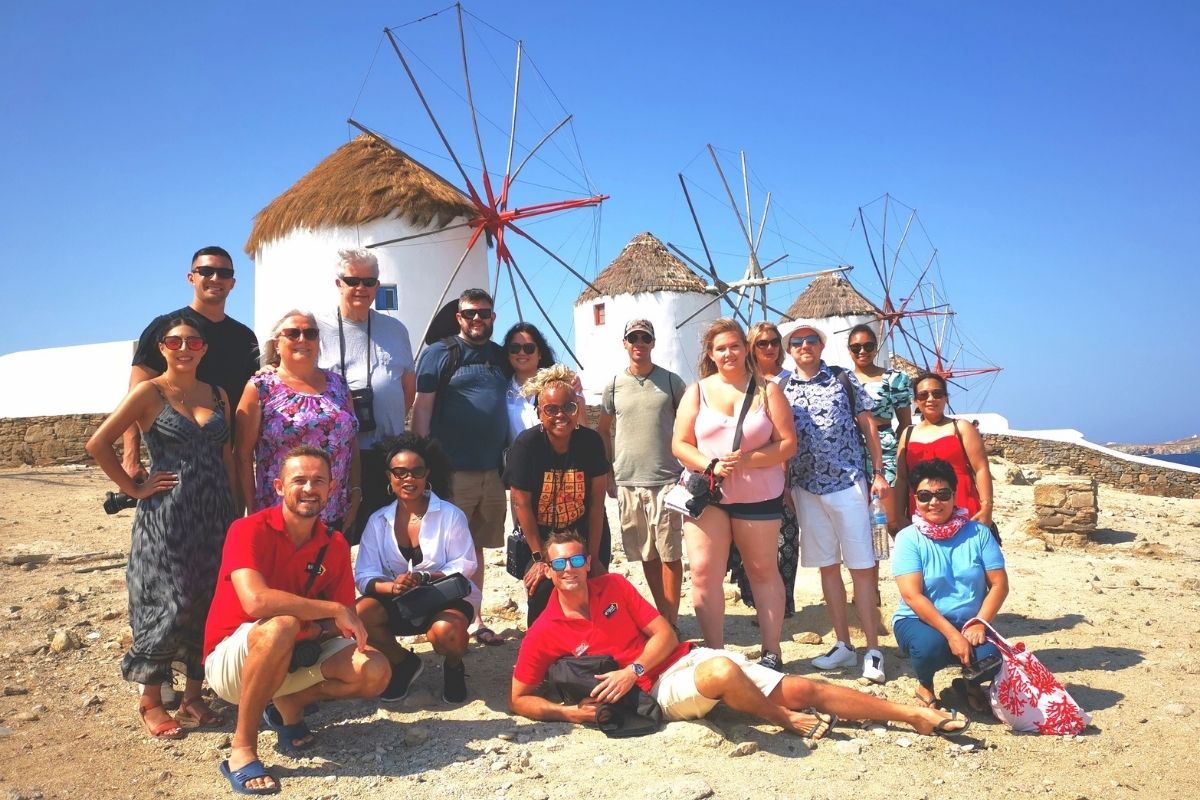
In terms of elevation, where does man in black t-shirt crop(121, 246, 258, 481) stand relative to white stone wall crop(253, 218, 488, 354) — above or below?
below

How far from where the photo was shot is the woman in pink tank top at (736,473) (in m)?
A: 3.67

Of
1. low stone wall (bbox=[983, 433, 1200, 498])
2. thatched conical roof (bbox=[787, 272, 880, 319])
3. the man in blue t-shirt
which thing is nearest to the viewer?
the man in blue t-shirt

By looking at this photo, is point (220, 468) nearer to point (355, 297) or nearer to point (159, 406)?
point (159, 406)

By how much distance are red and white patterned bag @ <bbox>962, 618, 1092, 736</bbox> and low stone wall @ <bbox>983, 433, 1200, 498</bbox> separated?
1363 cm

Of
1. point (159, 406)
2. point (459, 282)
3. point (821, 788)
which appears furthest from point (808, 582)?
point (459, 282)

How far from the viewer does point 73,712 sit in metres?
3.44

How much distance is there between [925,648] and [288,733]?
8.18ft

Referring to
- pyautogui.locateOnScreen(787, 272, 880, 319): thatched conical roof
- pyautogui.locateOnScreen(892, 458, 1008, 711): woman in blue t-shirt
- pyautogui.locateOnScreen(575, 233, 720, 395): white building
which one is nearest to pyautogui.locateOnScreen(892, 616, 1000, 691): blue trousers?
pyautogui.locateOnScreen(892, 458, 1008, 711): woman in blue t-shirt

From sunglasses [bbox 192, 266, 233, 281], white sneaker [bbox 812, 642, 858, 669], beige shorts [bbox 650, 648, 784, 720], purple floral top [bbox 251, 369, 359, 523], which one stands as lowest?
white sneaker [bbox 812, 642, 858, 669]

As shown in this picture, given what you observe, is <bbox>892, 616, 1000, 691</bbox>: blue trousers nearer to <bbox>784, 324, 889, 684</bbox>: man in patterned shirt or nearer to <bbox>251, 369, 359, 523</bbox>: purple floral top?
<bbox>784, 324, 889, 684</bbox>: man in patterned shirt

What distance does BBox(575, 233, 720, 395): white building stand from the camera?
66.9ft

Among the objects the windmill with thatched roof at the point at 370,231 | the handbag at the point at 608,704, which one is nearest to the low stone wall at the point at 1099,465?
the windmill with thatched roof at the point at 370,231

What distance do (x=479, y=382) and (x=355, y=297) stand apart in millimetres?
723

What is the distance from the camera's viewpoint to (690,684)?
3.05 meters
